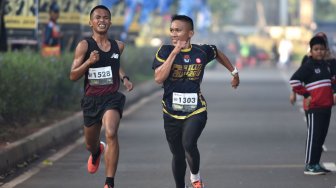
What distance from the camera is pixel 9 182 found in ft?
44.5

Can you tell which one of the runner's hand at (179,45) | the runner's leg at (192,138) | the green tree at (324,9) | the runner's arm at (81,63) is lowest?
the green tree at (324,9)

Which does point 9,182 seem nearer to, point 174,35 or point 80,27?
point 174,35

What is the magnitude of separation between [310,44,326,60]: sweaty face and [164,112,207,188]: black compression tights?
109 inches

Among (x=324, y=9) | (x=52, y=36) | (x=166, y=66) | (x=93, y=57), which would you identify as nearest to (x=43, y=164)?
(x=93, y=57)

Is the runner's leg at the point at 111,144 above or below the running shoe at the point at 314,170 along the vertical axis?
above

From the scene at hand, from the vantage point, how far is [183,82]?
11578 mm

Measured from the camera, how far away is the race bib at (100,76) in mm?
12422

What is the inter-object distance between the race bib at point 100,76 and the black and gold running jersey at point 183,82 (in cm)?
100

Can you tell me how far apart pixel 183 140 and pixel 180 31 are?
1.03m

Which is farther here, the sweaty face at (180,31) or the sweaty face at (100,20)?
the sweaty face at (100,20)

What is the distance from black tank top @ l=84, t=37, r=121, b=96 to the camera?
40.8ft

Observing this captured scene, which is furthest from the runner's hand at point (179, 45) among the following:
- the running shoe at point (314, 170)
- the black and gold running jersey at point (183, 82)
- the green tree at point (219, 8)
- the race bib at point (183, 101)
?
the green tree at point (219, 8)

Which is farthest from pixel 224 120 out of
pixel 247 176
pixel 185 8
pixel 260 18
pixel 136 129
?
pixel 260 18

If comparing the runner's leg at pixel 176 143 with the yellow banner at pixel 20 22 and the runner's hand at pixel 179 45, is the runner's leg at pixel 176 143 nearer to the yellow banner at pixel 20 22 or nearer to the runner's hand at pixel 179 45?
the runner's hand at pixel 179 45
